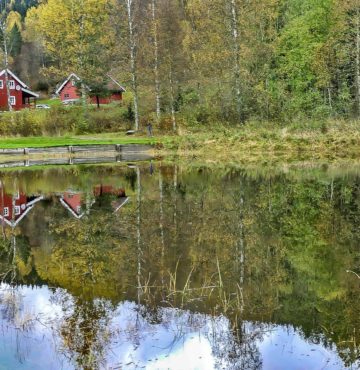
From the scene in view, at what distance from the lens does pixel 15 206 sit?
18438 mm

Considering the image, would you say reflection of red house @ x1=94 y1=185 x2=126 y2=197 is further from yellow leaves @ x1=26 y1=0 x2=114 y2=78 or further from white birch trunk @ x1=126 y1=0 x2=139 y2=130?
yellow leaves @ x1=26 y1=0 x2=114 y2=78

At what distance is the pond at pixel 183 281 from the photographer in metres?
6.86

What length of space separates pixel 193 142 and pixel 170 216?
67.8 ft

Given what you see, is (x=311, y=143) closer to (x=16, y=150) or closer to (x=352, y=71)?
(x=352, y=71)

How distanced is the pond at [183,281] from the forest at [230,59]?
77.4 ft

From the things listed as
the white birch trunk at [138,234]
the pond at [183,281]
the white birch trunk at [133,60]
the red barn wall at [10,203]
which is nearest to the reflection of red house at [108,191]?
the white birch trunk at [138,234]

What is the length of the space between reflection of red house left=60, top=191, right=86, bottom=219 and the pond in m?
0.11

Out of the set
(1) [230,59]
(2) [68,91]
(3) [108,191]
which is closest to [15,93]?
(2) [68,91]

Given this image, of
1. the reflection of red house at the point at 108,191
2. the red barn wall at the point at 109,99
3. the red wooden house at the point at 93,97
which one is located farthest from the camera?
the red barn wall at the point at 109,99

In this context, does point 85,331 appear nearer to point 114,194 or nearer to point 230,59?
point 114,194

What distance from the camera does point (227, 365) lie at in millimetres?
6473

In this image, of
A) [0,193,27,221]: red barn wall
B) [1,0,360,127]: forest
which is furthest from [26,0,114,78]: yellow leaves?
[0,193,27,221]: red barn wall

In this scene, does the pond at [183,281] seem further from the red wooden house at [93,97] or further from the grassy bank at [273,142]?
the red wooden house at [93,97]

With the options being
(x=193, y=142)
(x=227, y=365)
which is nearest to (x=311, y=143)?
(x=193, y=142)
